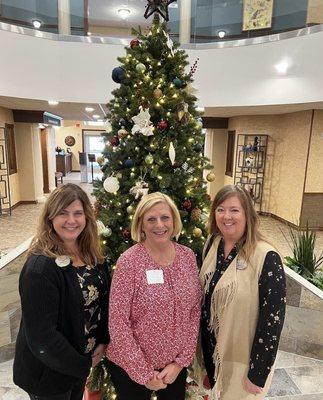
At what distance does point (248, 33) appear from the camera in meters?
5.09

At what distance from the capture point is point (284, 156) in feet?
21.9

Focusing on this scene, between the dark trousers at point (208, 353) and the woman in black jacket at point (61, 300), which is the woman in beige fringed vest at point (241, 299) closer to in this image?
the dark trousers at point (208, 353)

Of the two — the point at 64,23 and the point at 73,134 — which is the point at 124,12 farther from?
the point at 73,134

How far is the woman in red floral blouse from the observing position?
126 cm

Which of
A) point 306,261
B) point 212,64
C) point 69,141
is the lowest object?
point 306,261

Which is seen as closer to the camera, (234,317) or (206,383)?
(234,317)

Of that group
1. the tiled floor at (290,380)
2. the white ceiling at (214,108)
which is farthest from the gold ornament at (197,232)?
the white ceiling at (214,108)

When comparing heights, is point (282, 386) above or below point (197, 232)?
below

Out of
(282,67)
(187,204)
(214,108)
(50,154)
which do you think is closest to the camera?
(187,204)

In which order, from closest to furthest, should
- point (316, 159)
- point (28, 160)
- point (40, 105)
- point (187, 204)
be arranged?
1. point (187, 204)
2. point (316, 159)
3. point (40, 105)
4. point (28, 160)

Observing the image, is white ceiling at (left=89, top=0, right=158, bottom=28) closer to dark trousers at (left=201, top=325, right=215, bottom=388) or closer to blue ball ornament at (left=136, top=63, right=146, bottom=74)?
blue ball ornament at (left=136, top=63, right=146, bottom=74)

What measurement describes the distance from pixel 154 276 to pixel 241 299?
0.40m

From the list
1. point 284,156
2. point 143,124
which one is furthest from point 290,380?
point 284,156

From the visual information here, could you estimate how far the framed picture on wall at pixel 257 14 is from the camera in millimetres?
4980
